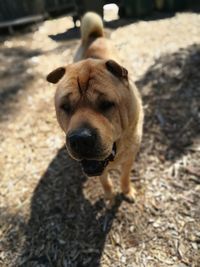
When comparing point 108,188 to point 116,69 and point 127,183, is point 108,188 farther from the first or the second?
point 116,69

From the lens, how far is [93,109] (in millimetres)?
2330

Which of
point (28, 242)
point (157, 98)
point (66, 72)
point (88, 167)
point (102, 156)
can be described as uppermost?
point (66, 72)

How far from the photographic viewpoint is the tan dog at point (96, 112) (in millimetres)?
2184

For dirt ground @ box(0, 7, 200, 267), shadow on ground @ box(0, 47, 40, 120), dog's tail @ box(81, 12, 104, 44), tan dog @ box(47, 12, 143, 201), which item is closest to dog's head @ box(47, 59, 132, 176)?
tan dog @ box(47, 12, 143, 201)

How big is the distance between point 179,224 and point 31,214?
1.52 metres

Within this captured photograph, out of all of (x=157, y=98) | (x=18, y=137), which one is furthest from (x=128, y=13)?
(x=18, y=137)

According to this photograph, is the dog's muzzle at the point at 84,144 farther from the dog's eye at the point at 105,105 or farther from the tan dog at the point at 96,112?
the dog's eye at the point at 105,105

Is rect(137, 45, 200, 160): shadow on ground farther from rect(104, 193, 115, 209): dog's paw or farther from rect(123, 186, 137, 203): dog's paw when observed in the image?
rect(104, 193, 115, 209): dog's paw

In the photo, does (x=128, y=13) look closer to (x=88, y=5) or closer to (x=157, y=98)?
(x=88, y=5)

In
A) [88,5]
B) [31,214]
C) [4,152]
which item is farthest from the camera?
[88,5]

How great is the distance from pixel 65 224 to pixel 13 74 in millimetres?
3499

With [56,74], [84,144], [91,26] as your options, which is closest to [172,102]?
[91,26]

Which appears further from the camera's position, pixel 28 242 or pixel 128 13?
pixel 128 13

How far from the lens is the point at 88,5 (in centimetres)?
734
